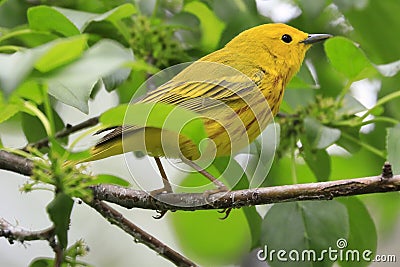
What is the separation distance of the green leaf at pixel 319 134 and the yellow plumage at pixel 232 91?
5.8 inches

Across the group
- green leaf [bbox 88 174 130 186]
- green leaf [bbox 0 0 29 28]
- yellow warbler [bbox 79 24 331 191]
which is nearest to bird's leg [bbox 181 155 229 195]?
yellow warbler [bbox 79 24 331 191]

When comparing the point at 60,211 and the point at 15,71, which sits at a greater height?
the point at 15,71

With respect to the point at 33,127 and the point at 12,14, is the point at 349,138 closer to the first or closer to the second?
the point at 33,127

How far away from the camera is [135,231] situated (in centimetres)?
226

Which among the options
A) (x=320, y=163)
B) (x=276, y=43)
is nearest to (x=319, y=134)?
(x=320, y=163)

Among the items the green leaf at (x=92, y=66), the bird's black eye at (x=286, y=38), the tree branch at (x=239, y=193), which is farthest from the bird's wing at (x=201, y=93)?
the green leaf at (x=92, y=66)

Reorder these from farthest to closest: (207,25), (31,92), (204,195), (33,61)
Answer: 1. (207,25)
2. (204,195)
3. (31,92)
4. (33,61)

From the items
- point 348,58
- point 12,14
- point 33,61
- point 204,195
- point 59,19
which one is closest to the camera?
point 33,61

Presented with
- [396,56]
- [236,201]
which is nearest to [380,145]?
[396,56]

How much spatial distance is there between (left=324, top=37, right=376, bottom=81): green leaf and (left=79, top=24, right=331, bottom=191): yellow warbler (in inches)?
11.8

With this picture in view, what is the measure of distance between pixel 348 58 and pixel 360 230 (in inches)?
25.6

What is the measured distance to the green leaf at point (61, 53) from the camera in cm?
121

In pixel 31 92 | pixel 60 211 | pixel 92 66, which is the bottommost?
pixel 60 211

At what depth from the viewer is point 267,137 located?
100 inches
